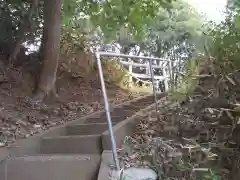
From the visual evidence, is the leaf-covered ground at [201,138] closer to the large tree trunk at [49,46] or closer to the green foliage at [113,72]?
the large tree trunk at [49,46]

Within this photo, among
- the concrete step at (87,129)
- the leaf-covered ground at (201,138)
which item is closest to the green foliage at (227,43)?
the leaf-covered ground at (201,138)

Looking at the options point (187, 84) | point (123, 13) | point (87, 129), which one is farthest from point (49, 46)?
point (187, 84)

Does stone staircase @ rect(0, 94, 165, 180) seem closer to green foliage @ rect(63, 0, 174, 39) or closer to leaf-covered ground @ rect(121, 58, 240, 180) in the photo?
leaf-covered ground @ rect(121, 58, 240, 180)

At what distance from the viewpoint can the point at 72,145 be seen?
3.79 meters

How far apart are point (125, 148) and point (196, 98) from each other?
31.0 inches

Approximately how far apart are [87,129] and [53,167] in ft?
3.53

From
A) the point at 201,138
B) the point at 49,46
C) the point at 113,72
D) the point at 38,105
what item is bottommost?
the point at 201,138

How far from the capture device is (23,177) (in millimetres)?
3467

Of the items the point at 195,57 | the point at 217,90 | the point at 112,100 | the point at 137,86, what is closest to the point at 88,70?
the point at 112,100

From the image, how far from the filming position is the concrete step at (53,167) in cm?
323

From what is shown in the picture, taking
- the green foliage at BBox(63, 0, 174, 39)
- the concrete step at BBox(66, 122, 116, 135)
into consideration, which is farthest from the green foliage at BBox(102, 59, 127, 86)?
the concrete step at BBox(66, 122, 116, 135)

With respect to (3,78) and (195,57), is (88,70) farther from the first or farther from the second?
(195,57)

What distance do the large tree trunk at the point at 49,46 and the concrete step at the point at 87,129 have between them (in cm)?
170

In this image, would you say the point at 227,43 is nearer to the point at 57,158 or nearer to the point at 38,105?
the point at 57,158
